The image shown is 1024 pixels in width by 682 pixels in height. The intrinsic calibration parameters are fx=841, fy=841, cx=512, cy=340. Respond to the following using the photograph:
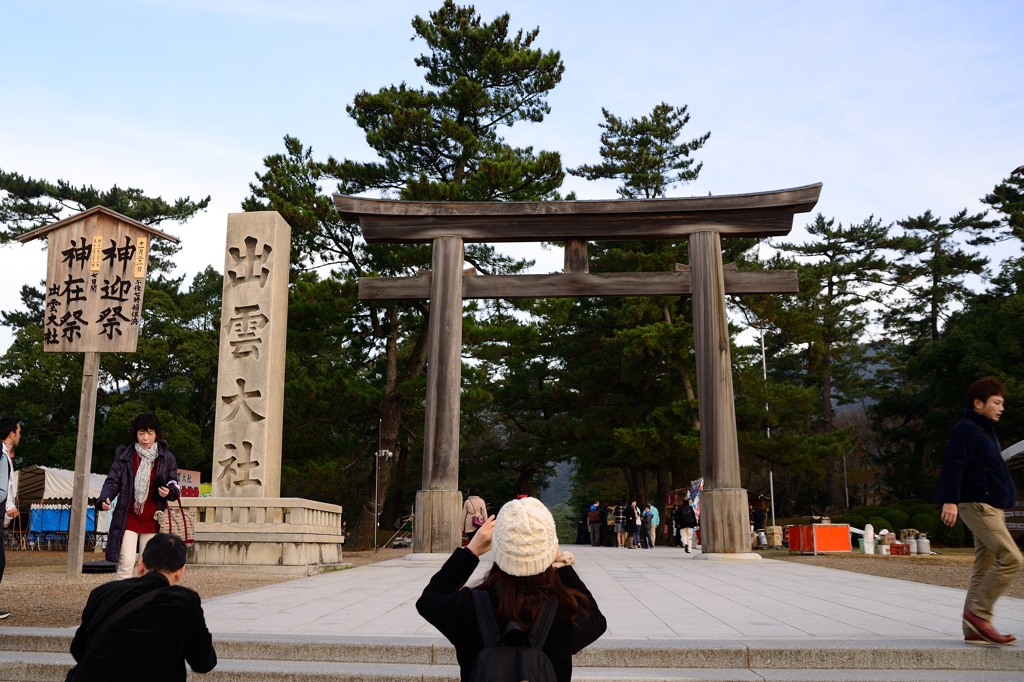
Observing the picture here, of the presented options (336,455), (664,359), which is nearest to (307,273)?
(336,455)

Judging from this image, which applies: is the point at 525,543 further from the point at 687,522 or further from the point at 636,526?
the point at 636,526

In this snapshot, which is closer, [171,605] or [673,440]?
[171,605]

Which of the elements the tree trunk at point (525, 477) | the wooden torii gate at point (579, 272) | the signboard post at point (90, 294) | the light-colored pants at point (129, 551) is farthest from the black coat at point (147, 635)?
the tree trunk at point (525, 477)

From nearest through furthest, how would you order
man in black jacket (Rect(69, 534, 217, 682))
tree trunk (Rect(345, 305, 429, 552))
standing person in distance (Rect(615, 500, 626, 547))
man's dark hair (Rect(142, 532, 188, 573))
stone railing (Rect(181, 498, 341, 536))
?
man in black jacket (Rect(69, 534, 217, 682))
man's dark hair (Rect(142, 532, 188, 573))
stone railing (Rect(181, 498, 341, 536))
tree trunk (Rect(345, 305, 429, 552))
standing person in distance (Rect(615, 500, 626, 547))

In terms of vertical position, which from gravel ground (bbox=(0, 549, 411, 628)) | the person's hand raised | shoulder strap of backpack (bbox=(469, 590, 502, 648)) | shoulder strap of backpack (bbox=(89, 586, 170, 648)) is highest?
the person's hand raised

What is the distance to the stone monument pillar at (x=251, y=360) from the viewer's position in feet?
43.1

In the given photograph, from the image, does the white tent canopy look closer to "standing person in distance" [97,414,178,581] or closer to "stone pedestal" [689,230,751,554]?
"stone pedestal" [689,230,751,554]

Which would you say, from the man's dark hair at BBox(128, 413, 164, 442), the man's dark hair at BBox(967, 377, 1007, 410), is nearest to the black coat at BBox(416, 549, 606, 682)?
the man's dark hair at BBox(967, 377, 1007, 410)

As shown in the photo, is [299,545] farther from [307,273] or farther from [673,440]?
[673,440]

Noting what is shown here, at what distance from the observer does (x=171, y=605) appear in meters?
3.14

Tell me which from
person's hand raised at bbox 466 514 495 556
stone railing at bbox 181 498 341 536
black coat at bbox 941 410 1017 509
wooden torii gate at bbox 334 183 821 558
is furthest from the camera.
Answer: wooden torii gate at bbox 334 183 821 558

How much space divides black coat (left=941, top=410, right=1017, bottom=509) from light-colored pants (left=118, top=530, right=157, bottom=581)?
5.99 metres

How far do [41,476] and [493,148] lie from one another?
16.4 metres

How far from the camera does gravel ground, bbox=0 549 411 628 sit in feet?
22.8
